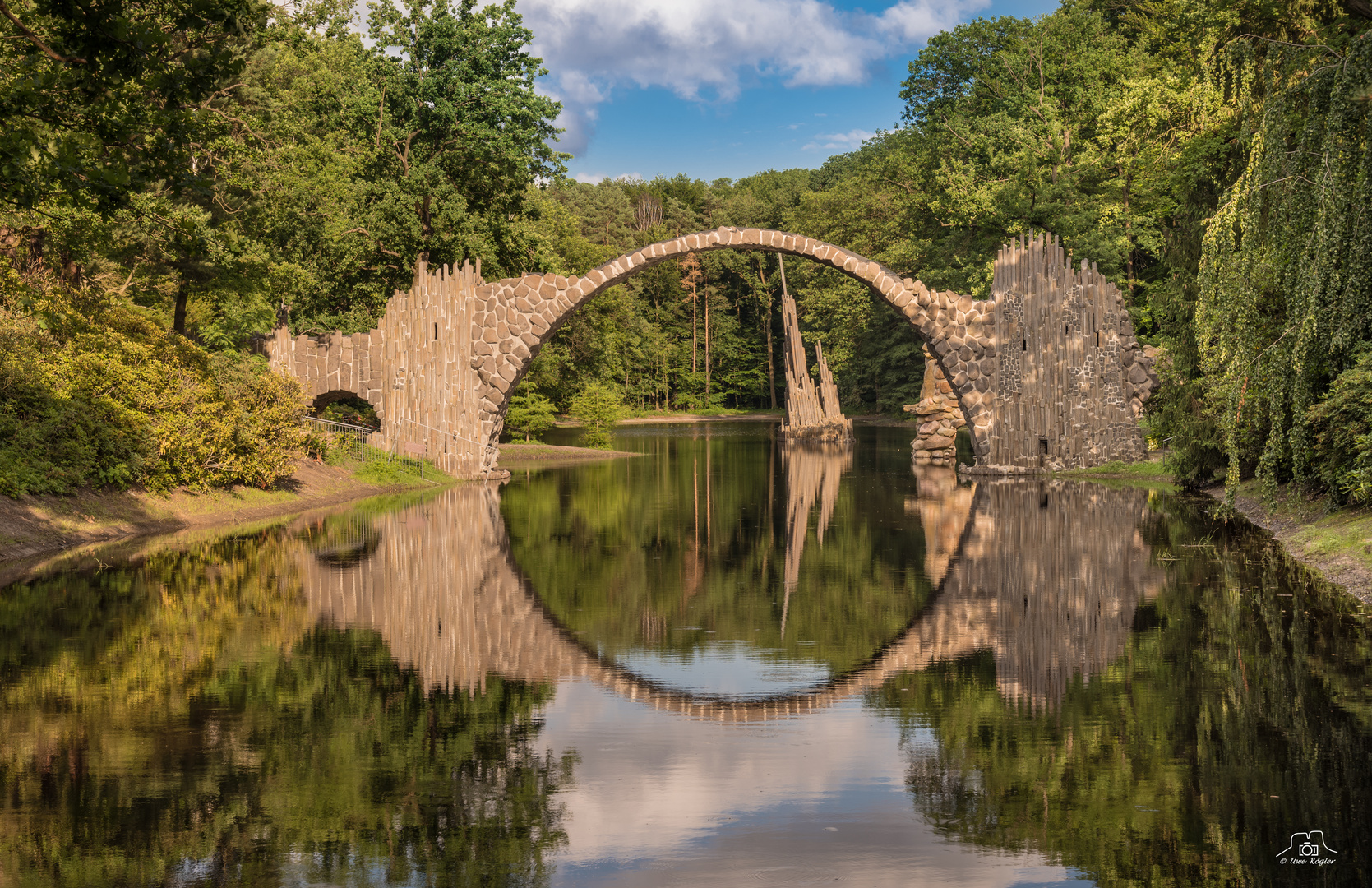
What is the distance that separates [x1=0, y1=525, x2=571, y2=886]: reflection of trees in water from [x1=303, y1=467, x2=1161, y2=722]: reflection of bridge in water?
0.74 m

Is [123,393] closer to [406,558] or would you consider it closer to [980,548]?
[406,558]

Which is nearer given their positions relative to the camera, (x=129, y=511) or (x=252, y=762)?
(x=252, y=762)

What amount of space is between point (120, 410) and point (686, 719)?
14.9 metres

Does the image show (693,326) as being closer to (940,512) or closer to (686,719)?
(940,512)

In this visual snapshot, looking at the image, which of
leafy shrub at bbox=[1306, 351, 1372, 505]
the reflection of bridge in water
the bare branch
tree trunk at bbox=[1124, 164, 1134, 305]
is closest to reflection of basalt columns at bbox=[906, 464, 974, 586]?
the reflection of bridge in water

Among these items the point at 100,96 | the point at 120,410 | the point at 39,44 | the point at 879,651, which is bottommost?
the point at 879,651

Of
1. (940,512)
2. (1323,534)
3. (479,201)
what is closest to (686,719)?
(1323,534)

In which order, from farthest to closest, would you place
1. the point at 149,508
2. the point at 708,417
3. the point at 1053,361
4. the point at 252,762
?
the point at 708,417
the point at 1053,361
the point at 149,508
the point at 252,762

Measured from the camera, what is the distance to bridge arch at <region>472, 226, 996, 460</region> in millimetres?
28594

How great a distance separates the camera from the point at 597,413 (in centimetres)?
4403

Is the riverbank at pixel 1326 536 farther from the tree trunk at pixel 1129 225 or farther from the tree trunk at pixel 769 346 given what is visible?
the tree trunk at pixel 769 346

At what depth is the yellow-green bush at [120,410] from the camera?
17.8 meters

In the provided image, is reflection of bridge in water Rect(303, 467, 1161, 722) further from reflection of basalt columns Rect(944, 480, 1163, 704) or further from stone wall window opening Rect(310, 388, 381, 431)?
stone wall window opening Rect(310, 388, 381, 431)

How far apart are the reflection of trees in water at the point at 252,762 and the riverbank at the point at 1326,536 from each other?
929 centimetres
